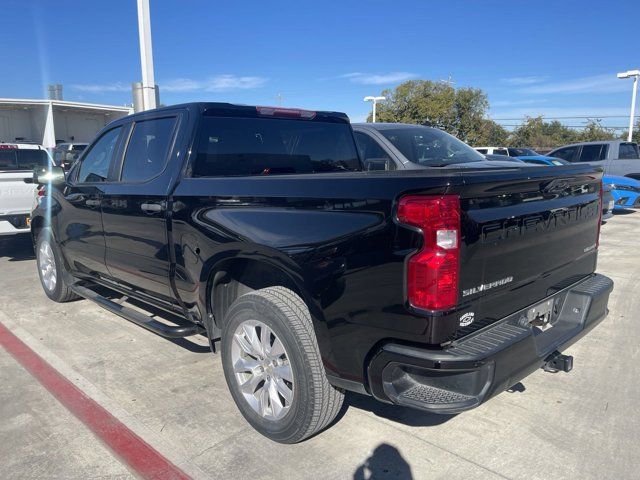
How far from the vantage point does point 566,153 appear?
15547 mm

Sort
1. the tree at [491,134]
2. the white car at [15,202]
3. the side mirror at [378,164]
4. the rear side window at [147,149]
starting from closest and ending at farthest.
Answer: the rear side window at [147,149]
the side mirror at [378,164]
the white car at [15,202]
the tree at [491,134]

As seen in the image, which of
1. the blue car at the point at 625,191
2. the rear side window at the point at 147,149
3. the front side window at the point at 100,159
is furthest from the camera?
the blue car at the point at 625,191

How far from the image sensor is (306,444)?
3.00 metres

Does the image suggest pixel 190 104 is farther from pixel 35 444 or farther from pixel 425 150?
pixel 425 150

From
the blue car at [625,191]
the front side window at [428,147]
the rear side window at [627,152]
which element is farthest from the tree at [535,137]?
the front side window at [428,147]

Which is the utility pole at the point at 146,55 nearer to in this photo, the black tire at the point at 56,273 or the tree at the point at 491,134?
the black tire at the point at 56,273

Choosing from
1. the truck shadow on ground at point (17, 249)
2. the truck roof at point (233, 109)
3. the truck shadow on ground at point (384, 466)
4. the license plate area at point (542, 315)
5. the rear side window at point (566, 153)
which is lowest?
the truck shadow on ground at point (17, 249)

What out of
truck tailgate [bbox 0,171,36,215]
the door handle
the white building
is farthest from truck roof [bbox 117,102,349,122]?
the white building

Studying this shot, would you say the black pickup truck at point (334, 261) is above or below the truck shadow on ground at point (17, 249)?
above

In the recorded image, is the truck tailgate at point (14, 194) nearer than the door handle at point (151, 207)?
No

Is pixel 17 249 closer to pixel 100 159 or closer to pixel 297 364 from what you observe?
pixel 100 159

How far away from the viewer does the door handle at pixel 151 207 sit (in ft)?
11.9

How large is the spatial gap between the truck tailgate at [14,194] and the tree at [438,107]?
1131 inches

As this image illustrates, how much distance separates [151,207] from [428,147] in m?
4.45
